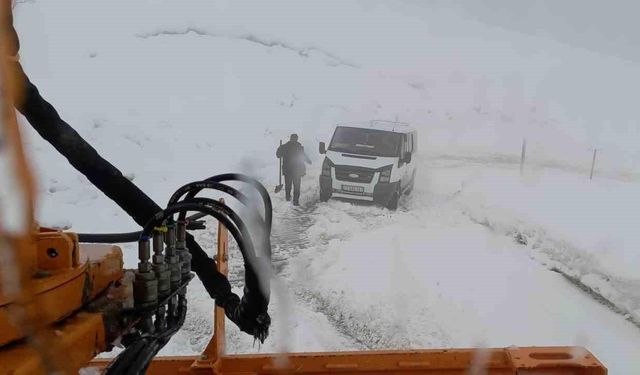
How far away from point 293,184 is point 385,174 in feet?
3.69

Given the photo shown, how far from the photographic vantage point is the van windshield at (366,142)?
730 centimetres

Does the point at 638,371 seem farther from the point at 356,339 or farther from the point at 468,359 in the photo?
the point at 468,359

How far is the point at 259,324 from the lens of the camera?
56.9 inches

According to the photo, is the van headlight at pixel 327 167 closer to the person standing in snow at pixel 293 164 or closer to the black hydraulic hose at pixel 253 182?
the person standing in snow at pixel 293 164

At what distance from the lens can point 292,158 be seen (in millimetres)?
7535

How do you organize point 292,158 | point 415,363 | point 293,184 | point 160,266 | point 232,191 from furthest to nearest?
point 292,158 < point 293,184 < point 415,363 < point 232,191 < point 160,266

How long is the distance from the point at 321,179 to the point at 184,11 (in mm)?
4491

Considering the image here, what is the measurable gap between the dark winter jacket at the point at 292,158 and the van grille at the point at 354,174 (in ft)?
1.69

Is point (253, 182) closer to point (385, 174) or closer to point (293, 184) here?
point (385, 174)

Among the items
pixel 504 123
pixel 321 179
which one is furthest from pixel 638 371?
pixel 504 123

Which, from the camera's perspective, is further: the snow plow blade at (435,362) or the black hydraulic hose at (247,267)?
the snow plow blade at (435,362)

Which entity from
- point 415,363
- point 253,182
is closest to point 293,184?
point 415,363

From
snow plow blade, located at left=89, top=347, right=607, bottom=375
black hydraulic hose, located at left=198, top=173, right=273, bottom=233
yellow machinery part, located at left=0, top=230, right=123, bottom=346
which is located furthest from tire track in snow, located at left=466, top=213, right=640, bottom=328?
yellow machinery part, located at left=0, top=230, right=123, bottom=346

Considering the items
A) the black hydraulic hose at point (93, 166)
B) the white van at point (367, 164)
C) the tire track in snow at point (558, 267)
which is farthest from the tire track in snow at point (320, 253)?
the black hydraulic hose at point (93, 166)
